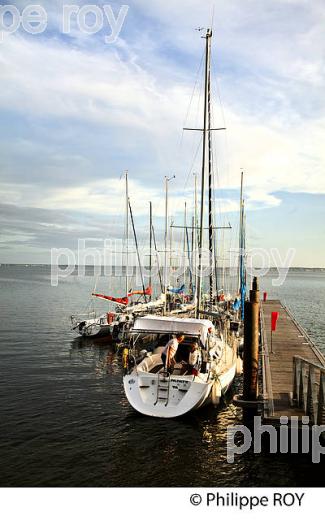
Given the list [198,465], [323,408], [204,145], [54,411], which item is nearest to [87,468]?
[198,465]

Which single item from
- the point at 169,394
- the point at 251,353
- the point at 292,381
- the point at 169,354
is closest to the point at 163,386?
the point at 169,394

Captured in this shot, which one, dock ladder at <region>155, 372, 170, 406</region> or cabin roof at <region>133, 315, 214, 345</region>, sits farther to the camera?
cabin roof at <region>133, 315, 214, 345</region>

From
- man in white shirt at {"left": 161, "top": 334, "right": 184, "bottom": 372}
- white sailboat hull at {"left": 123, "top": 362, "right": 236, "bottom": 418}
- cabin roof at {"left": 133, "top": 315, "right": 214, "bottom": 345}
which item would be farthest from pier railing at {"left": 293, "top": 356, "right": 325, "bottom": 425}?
man in white shirt at {"left": 161, "top": 334, "right": 184, "bottom": 372}

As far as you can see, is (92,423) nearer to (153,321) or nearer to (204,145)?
(153,321)

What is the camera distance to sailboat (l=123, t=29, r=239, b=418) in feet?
49.4

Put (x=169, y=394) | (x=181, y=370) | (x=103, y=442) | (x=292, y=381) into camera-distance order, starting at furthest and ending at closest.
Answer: (x=181, y=370) < (x=292, y=381) < (x=169, y=394) < (x=103, y=442)

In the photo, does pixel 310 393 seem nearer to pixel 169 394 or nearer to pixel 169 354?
pixel 169 394

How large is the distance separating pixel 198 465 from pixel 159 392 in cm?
339

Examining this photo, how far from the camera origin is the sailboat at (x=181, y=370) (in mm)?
15055

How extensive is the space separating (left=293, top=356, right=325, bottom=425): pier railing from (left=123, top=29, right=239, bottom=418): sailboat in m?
3.13

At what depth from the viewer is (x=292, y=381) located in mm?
15938

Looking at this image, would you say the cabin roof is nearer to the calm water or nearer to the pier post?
the pier post

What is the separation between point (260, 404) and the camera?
1519 cm

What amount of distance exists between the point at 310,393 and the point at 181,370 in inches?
236
